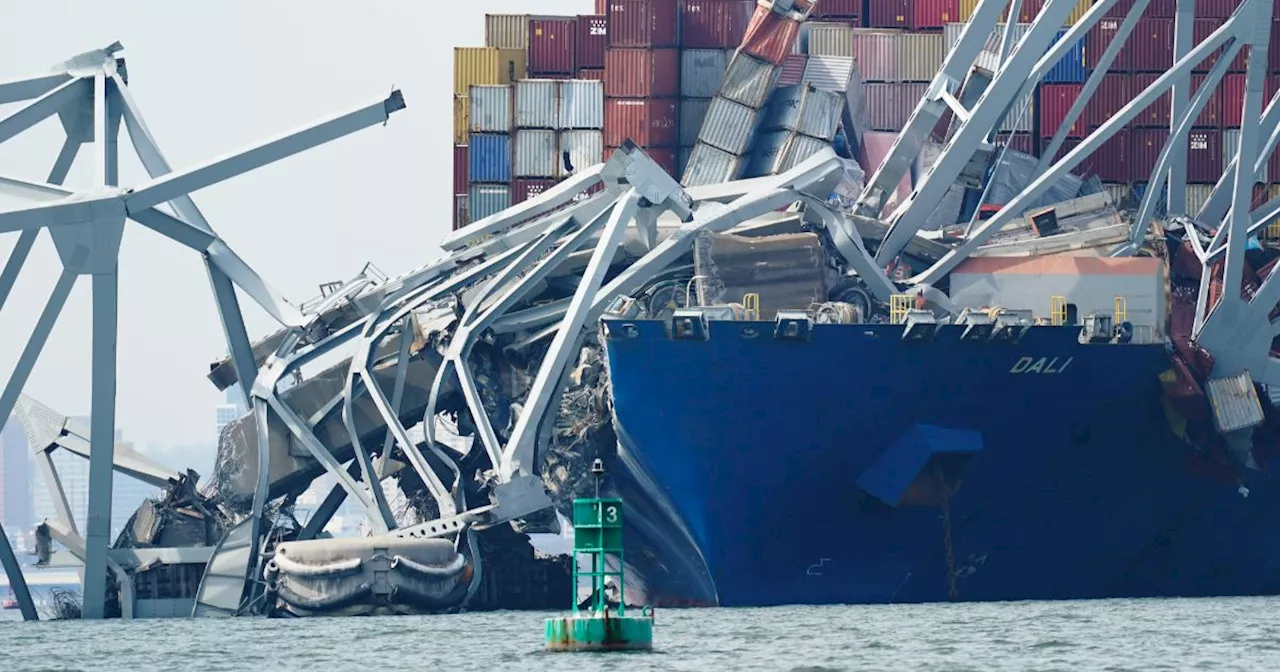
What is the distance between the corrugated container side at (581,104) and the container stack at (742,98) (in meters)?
3.91

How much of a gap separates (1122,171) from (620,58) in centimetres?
1299

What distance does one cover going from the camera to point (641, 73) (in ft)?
225

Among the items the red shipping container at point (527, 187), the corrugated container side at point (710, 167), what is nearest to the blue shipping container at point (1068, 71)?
the corrugated container side at point (710, 167)

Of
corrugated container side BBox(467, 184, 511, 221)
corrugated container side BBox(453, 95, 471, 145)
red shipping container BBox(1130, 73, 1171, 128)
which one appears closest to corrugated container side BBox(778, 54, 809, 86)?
corrugated container side BBox(467, 184, 511, 221)

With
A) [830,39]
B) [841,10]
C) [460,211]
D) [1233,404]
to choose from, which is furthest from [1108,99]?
[1233,404]

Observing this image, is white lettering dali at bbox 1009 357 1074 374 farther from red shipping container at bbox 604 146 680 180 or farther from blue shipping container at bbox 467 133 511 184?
blue shipping container at bbox 467 133 511 184

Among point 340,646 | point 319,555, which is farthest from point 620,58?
point 340,646

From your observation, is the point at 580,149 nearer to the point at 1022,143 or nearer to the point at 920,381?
the point at 1022,143

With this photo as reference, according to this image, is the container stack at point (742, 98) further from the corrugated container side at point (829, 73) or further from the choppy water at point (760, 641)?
the choppy water at point (760, 641)

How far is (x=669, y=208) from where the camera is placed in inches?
2234

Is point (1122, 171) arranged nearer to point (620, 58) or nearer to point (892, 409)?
point (620, 58)

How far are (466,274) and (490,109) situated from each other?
1110 centimetres

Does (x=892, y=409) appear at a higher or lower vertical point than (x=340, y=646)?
higher

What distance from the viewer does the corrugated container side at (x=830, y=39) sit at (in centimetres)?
6944
